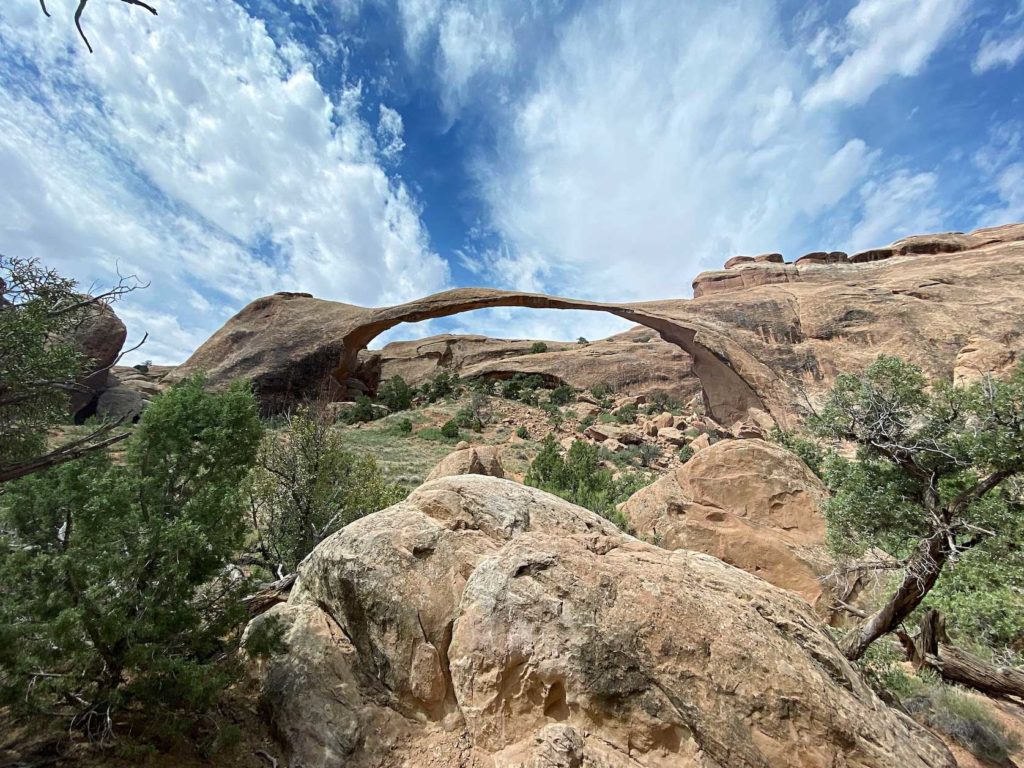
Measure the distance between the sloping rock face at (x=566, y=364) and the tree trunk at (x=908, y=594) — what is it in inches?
1056

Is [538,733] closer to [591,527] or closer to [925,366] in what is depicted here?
[591,527]

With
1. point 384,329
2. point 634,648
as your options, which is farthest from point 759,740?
point 384,329

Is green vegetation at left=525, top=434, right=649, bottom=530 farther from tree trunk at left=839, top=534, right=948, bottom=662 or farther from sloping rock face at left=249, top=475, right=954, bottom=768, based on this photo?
sloping rock face at left=249, top=475, right=954, bottom=768

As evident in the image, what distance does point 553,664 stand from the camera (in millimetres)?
2840

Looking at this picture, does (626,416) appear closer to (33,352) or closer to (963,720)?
(963,720)

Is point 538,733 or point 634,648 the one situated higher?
point 634,648

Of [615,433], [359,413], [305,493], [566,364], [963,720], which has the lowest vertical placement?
[963,720]

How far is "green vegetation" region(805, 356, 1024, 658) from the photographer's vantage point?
4.23 meters

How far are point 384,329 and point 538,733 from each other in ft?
63.8

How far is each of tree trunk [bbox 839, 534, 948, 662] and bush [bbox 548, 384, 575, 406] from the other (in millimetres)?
23319

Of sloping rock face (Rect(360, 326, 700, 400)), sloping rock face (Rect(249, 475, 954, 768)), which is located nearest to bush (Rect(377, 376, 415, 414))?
sloping rock face (Rect(360, 326, 700, 400))

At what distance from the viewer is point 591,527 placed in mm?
4477

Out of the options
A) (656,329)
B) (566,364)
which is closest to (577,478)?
(656,329)

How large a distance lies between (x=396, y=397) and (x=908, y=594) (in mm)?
24890
